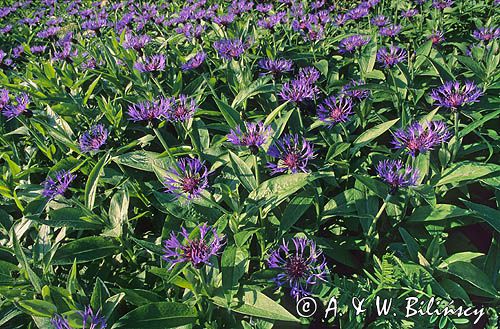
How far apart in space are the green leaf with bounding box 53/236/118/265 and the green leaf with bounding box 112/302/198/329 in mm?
533

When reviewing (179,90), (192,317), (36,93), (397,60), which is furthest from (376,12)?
(192,317)

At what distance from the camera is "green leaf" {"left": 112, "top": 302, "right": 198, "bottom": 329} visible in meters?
1.89

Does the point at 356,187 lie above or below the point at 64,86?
below

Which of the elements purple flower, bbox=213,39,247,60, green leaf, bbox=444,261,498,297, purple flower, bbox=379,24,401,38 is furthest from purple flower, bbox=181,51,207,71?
green leaf, bbox=444,261,498,297

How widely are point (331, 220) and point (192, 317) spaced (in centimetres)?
109

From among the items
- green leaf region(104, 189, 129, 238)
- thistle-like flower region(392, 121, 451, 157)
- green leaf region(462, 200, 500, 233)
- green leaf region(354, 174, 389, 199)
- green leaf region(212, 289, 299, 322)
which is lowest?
green leaf region(212, 289, 299, 322)

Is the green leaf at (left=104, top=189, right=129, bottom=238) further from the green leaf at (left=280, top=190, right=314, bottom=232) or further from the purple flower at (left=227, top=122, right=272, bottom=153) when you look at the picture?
the green leaf at (left=280, top=190, right=314, bottom=232)

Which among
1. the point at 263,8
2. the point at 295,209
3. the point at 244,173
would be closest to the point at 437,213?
the point at 295,209

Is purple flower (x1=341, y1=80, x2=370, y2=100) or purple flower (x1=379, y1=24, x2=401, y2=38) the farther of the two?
purple flower (x1=379, y1=24, x2=401, y2=38)

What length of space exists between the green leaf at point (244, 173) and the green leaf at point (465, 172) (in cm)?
102

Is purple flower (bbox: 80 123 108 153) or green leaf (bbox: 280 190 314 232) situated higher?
purple flower (bbox: 80 123 108 153)

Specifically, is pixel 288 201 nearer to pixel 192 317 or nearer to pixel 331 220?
pixel 331 220

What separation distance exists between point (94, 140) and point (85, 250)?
74 centimetres

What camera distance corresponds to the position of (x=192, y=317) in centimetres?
198
